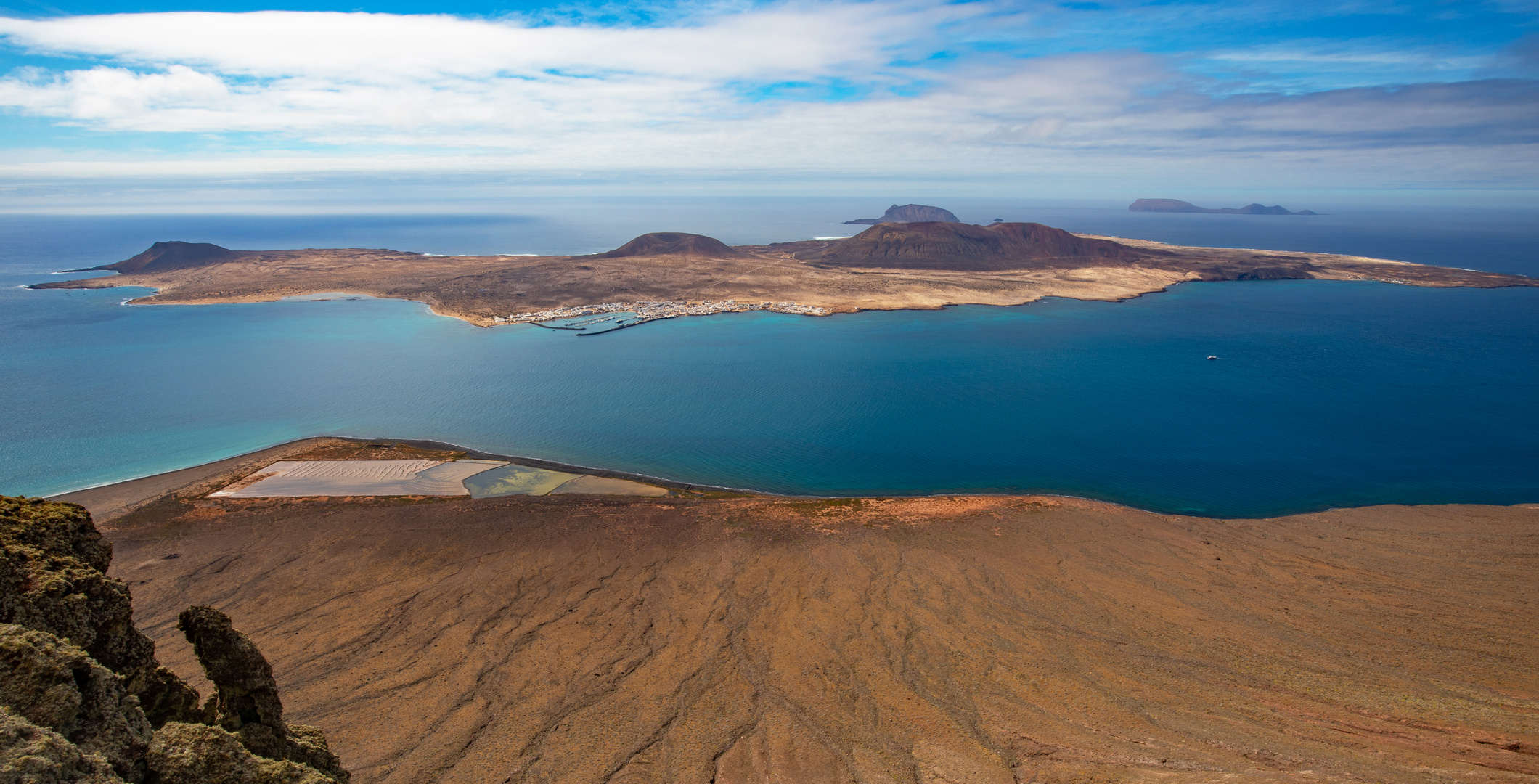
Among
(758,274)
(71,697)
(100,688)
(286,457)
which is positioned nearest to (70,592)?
(100,688)

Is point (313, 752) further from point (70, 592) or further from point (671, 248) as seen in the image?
point (671, 248)

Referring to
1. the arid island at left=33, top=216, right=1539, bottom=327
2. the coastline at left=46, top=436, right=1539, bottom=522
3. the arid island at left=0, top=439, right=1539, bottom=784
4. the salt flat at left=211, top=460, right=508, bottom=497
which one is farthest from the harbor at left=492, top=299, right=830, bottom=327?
the arid island at left=0, top=439, right=1539, bottom=784

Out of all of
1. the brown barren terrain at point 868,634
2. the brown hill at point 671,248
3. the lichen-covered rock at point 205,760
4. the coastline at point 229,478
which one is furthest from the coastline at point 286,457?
the brown hill at point 671,248

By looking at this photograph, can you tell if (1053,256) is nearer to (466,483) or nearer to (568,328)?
(568,328)

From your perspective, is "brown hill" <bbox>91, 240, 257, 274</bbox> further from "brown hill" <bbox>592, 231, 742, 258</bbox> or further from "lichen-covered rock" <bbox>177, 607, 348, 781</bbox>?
"lichen-covered rock" <bbox>177, 607, 348, 781</bbox>

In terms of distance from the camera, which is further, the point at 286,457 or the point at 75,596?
the point at 286,457
